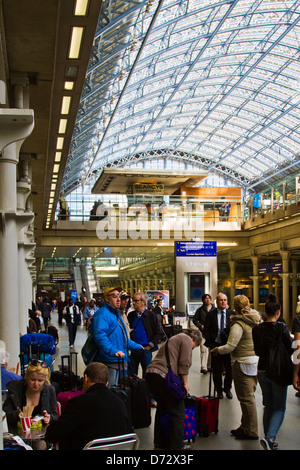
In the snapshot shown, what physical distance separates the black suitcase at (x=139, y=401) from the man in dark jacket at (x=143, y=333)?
2.09 m

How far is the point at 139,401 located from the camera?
25.1 feet

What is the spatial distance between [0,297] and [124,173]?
27.6 metres

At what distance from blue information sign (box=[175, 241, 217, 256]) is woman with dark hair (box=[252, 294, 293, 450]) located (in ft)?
58.8

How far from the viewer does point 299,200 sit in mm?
27188

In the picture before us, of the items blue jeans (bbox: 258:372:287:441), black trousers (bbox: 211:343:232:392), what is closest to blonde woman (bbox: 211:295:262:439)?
blue jeans (bbox: 258:372:287:441)

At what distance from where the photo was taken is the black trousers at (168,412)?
649cm

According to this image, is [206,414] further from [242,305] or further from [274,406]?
[242,305]

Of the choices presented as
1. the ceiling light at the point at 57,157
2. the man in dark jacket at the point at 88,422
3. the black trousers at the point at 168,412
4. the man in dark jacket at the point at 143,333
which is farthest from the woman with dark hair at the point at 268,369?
the ceiling light at the point at 57,157

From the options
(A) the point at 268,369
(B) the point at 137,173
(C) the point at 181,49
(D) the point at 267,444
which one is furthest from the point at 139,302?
(C) the point at 181,49

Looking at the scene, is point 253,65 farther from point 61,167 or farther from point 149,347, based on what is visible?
point 149,347

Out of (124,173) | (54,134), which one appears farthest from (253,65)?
(54,134)

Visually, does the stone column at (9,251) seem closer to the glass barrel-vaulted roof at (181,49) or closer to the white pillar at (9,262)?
the white pillar at (9,262)

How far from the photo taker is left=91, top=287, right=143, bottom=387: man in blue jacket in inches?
291

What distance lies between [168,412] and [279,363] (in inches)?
54.9
